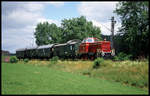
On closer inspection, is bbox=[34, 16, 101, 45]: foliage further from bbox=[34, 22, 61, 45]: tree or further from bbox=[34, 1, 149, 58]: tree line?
bbox=[34, 1, 149, 58]: tree line

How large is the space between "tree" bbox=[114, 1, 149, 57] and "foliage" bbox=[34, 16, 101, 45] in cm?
2169

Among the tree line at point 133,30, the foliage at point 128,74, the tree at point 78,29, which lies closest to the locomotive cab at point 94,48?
the tree line at point 133,30

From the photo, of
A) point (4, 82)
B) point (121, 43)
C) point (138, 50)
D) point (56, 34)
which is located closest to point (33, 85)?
point (4, 82)

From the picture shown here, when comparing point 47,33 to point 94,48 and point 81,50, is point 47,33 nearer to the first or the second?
point 81,50

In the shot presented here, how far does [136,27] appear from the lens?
91.5 ft

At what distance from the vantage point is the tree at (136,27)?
26578 mm

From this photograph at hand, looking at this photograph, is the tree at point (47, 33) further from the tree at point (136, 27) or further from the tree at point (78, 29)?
the tree at point (136, 27)

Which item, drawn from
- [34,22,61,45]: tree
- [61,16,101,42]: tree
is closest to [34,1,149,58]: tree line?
[34,22,61,45]: tree

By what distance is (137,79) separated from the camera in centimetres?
1516

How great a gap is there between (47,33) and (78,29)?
683cm

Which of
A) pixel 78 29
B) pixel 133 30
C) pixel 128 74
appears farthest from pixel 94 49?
pixel 78 29

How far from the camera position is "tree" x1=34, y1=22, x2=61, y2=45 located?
52000mm

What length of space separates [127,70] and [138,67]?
0.68m

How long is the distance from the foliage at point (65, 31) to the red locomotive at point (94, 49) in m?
20.5
